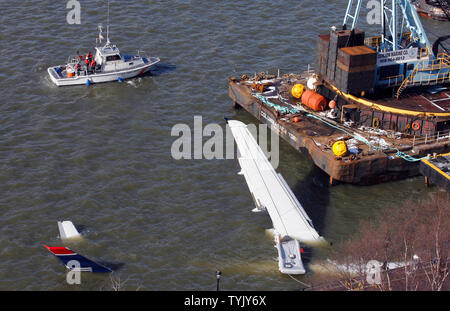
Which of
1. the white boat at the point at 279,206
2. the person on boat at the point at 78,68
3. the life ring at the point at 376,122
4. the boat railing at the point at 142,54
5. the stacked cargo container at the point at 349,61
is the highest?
the stacked cargo container at the point at 349,61

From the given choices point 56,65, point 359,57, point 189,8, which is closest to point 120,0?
point 189,8

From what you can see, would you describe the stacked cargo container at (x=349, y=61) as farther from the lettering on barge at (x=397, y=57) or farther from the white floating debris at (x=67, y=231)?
the white floating debris at (x=67, y=231)

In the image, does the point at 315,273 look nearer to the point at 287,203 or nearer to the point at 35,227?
the point at 287,203

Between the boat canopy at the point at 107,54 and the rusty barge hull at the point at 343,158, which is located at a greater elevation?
the boat canopy at the point at 107,54

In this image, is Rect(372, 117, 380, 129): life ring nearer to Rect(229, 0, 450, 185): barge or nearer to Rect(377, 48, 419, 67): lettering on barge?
Rect(229, 0, 450, 185): barge

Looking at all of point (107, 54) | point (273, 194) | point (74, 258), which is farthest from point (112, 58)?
point (74, 258)

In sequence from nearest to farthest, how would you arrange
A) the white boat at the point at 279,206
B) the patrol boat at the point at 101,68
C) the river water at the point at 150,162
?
the white boat at the point at 279,206, the river water at the point at 150,162, the patrol boat at the point at 101,68
